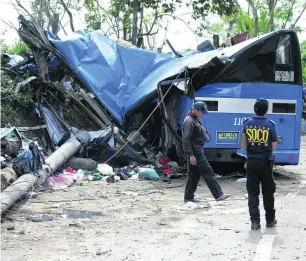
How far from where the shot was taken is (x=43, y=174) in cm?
913

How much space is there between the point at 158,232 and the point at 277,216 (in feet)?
6.19

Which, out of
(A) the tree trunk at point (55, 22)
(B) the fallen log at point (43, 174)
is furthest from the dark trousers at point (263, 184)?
(A) the tree trunk at point (55, 22)

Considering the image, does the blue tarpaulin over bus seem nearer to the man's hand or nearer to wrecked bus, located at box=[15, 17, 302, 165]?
wrecked bus, located at box=[15, 17, 302, 165]

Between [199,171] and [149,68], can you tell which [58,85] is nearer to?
[149,68]

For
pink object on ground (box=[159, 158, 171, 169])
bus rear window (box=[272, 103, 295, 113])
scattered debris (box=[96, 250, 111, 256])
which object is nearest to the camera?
scattered debris (box=[96, 250, 111, 256])

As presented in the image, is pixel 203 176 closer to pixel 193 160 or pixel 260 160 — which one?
pixel 193 160

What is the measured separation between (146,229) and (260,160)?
1678 millimetres

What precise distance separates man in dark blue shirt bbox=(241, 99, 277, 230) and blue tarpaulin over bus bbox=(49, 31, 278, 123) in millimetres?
5968

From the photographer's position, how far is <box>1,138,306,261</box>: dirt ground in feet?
17.5

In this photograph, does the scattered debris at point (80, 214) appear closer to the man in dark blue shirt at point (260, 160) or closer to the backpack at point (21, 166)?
the backpack at point (21, 166)

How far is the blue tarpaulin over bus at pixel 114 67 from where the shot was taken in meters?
13.0

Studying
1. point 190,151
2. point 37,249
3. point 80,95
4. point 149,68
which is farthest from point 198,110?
point 149,68

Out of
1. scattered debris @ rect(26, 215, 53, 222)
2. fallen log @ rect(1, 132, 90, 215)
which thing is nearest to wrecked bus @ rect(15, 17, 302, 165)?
fallen log @ rect(1, 132, 90, 215)

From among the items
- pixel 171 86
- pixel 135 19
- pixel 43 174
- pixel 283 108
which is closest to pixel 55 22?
pixel 135 19
